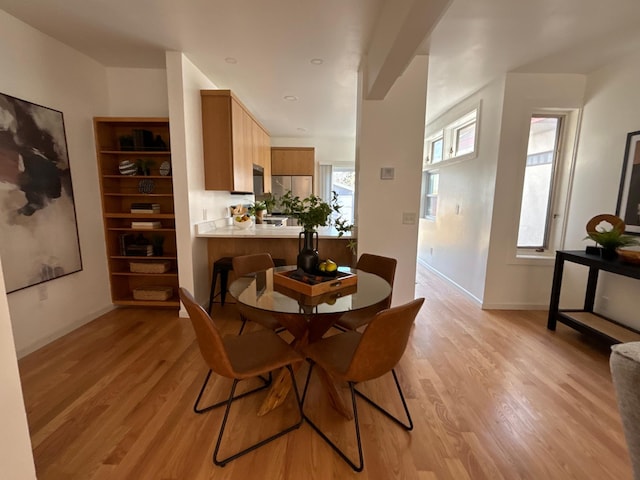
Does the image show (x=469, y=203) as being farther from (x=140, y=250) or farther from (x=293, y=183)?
(x=140, y=250)

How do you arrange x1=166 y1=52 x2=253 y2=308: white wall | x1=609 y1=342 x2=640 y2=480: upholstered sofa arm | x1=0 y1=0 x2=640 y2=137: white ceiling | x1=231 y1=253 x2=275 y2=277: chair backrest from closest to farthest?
x1=609 y1=342 x2=640 y2=480: upholstered sofa arm, x1=0 y1=0 x2=640 y2=137: white ceiling, x1=231 y1=253 x2=275 y2=277: chair backrest, x1=166 y1=52 x2=253 y2=308: white wall

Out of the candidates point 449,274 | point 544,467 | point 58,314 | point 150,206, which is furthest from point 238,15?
point 449,274

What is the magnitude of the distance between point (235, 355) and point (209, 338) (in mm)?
314

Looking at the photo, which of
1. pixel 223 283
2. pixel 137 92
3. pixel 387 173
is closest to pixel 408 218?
pixel 387 173

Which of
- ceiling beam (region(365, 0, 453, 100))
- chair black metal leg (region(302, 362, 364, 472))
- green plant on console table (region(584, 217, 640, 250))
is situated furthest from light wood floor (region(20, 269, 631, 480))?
ceiling beam (region(365, 0, 453, 100))

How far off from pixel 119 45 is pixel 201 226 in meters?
1.77

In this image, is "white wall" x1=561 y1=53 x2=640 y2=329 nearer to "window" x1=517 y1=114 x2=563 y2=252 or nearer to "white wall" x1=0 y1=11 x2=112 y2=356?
"window" x1=517 y1=114 x2=563 y2=252

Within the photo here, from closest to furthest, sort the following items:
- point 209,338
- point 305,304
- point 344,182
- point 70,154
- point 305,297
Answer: point 209,338 < point 305,304 < point 305,297 < point 70,154 < point 344,182

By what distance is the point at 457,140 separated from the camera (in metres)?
4.23

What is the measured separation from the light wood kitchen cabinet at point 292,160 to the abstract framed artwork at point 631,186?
486cm

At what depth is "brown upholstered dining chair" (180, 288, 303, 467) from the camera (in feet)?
4.27

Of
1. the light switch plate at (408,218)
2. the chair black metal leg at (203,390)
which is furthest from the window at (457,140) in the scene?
the chair black metal leg at (203,390)

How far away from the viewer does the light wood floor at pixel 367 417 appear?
1389mm

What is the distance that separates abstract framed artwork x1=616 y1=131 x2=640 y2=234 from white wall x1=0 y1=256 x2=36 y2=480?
4151 millimetres
